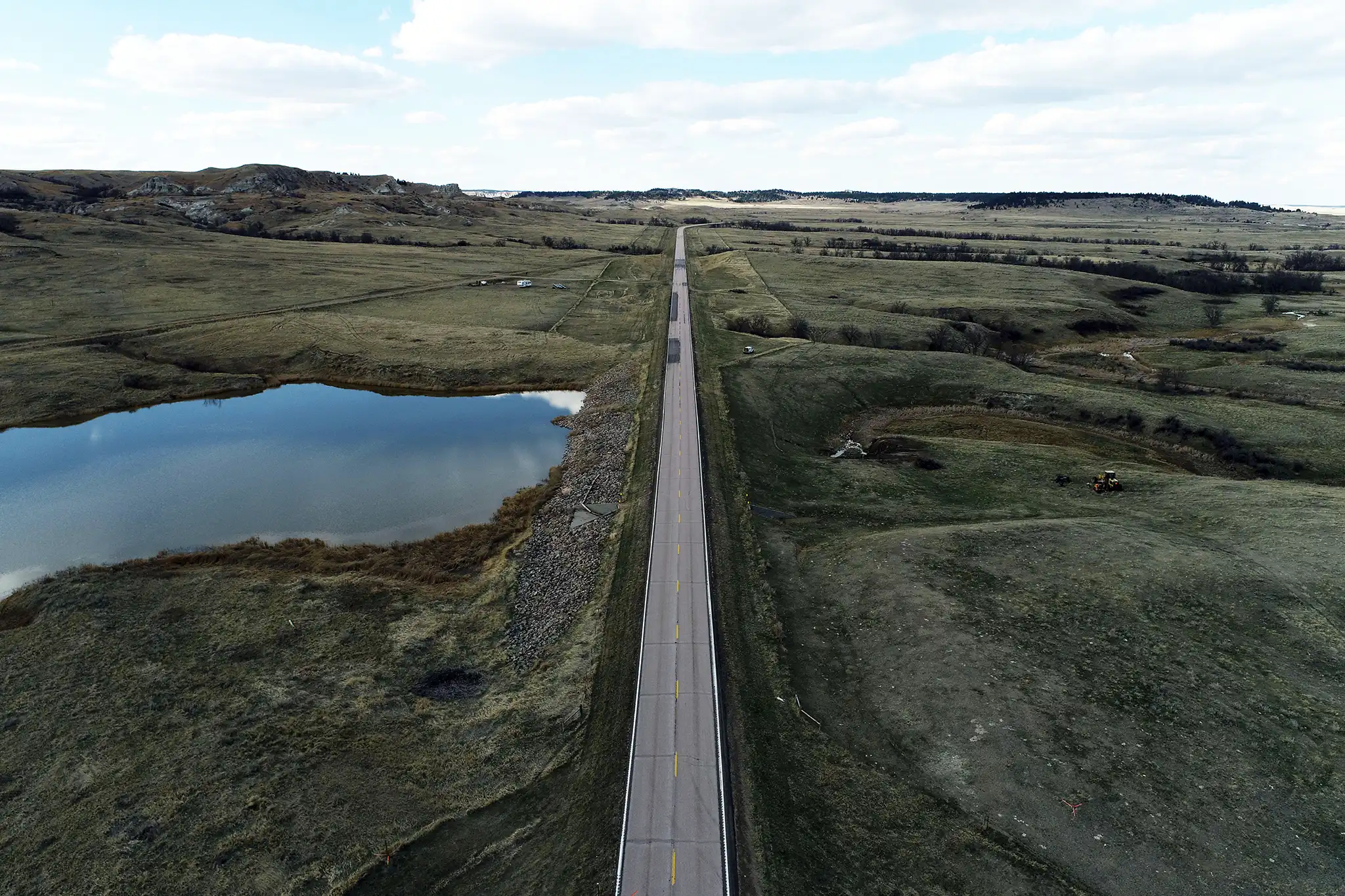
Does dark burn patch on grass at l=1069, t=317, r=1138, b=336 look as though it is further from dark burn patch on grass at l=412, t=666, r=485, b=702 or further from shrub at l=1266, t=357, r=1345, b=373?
dark burn patch on grass at l=412, t=666, r=485, b=702

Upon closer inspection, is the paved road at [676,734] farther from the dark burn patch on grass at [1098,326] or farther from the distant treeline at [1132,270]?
the distant treeline at [1132,270]

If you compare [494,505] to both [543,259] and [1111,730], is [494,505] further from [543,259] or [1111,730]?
[543,259]

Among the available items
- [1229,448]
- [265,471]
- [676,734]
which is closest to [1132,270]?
[1229,448]

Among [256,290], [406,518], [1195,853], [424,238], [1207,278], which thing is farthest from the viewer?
[424,238]

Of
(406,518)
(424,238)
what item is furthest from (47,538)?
(424,238)

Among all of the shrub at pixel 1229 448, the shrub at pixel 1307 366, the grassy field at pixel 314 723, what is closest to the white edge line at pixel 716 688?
the grassy field at pixel 314 723

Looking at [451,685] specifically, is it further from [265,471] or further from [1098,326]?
[1098,326]
